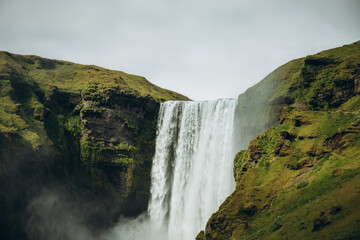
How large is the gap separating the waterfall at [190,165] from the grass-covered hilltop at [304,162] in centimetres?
765

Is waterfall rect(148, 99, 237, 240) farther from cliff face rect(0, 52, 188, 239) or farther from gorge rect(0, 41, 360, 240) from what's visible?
cliff face rect(0, 52, 188, 239)

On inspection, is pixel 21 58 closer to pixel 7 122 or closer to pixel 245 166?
pixel 7 122

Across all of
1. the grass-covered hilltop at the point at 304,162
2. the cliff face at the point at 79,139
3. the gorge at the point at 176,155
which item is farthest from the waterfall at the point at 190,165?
the grass-covered hilltop at the point at 304,162

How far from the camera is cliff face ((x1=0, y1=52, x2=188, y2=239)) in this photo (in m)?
42.5

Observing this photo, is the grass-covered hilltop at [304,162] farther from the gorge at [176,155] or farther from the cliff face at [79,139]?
the cliff face at [79,139]

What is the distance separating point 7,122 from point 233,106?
32639mm

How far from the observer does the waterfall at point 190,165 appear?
42.6 meters

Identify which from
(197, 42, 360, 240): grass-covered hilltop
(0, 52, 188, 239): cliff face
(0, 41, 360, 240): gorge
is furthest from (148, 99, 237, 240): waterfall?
(197, 42, 360, 240): grass-covered hilltop

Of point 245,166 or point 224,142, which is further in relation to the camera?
point 224,142

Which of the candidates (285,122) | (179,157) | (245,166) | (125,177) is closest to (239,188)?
(245,166)

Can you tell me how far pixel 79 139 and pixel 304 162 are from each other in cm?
3973

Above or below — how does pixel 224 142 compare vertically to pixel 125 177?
above

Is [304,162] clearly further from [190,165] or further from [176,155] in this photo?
[176,155]

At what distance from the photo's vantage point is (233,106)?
44156 mm
